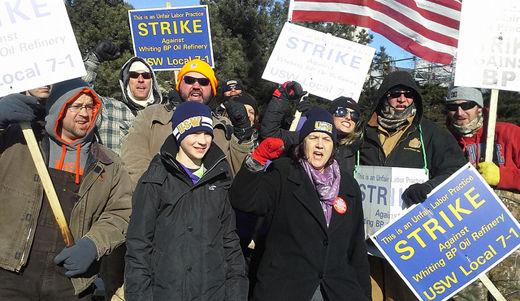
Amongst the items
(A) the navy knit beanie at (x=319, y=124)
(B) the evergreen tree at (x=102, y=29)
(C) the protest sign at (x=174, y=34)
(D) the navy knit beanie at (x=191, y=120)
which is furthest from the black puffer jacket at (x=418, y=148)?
(B) the evergreen tree at (x=102, y=29)

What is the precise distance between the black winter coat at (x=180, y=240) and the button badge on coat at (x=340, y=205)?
743mm

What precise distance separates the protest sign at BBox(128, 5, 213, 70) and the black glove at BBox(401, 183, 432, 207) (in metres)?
3.26

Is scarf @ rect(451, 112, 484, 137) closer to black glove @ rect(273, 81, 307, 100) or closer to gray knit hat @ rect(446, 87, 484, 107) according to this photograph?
gray knit hat @ rect(446, 87, 484, 107)

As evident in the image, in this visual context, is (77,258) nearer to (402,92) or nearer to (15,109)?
(15,109)

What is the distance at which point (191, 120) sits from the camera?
3027mm

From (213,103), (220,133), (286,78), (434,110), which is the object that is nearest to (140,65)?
(213,103)

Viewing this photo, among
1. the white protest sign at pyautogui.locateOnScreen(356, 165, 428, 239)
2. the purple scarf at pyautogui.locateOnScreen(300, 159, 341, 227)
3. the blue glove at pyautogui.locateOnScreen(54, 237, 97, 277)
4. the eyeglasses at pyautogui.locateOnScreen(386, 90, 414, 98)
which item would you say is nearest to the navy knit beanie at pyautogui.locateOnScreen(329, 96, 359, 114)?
the eyeglasses at pyautogui.locateOnScreen(386, 90, 414, 98)

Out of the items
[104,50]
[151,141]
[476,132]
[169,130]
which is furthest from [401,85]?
[104,50]

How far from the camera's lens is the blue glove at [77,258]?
2.83 m

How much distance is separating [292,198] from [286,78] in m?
2.84

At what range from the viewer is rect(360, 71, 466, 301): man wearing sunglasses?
3.80m

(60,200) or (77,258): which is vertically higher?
(60,200)

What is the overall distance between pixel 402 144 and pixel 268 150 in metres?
1.60

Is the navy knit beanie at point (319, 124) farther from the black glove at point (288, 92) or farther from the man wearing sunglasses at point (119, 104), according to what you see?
the man wearing sunglasses at point (119, 104)
